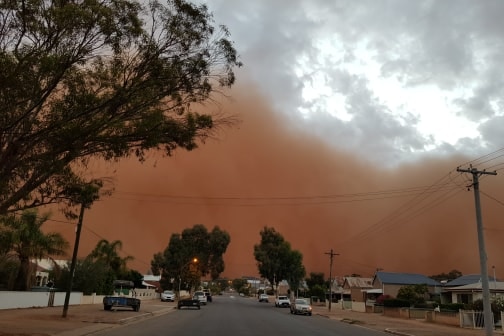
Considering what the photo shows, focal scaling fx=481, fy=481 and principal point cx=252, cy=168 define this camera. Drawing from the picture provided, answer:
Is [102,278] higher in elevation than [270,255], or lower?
lower

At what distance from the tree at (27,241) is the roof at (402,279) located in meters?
56.4

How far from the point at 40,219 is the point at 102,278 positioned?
16478 mm

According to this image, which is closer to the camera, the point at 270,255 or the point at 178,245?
the point at 270,255

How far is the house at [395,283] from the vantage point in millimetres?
78938

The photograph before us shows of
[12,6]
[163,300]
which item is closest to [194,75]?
[12,6]

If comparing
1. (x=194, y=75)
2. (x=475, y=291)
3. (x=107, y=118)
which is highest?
(x=194, y=75)

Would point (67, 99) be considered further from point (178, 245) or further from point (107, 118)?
point (178, 245)

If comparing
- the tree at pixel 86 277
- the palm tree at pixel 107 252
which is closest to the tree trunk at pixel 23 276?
the tree at pixel 86 277

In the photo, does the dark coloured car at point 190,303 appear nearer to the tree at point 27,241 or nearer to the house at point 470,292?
the tree at point 27,241

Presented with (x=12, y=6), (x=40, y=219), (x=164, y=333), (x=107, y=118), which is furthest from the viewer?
(x=40, y=219)

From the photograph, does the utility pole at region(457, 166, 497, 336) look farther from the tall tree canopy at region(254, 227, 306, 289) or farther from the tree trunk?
the tall tree canopy at region(254, 227, 306, 289)

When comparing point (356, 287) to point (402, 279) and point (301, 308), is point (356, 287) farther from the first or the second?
point (301, 308)

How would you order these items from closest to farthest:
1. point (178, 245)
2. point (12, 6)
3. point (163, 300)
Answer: point (12, 6)
point (163, 300)
point (178, 245)

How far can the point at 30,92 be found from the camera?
13.8 meters
